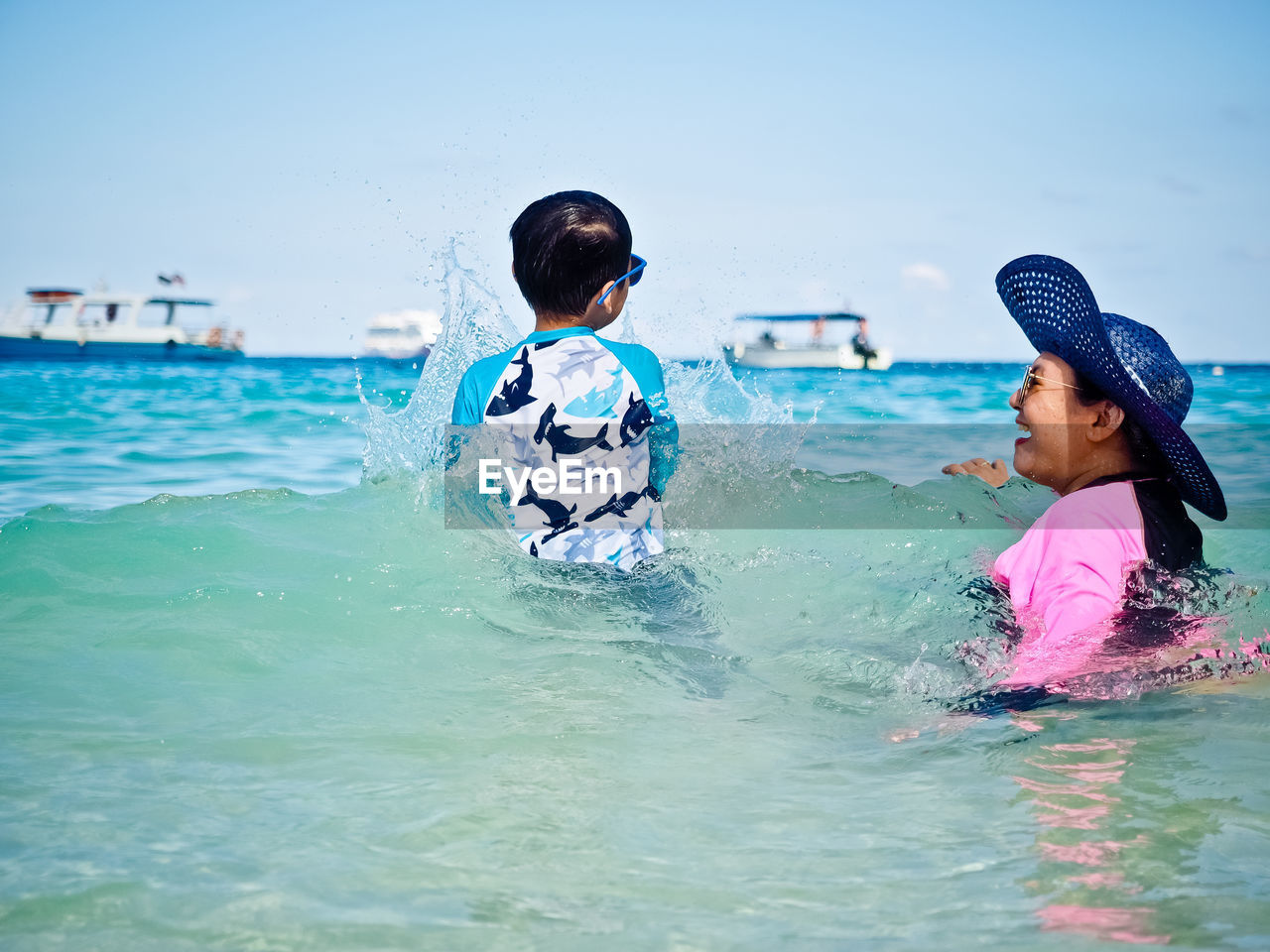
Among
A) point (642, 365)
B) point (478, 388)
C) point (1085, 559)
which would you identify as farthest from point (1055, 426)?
point (478, 388)

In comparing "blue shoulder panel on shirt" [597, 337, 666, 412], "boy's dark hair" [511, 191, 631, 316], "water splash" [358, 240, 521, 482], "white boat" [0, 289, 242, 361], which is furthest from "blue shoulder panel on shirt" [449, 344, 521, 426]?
"white boat" [0, 289, 242, 361]

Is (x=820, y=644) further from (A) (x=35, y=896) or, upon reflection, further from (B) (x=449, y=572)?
(A) (x=35, y=896)

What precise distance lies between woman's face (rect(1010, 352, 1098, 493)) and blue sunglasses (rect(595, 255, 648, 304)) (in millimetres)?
1305

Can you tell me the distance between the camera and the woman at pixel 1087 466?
2016mm

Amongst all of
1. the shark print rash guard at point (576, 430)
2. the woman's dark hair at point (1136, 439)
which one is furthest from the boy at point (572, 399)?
the woman's dark hair at point (1136, 439)

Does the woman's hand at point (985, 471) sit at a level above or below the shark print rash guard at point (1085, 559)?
above

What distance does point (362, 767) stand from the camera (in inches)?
80.9

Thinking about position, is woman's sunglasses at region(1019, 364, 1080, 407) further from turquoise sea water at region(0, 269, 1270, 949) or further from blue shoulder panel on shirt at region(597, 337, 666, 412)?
blue shoulder panel on shirt at region(597, 337, 666, 412)

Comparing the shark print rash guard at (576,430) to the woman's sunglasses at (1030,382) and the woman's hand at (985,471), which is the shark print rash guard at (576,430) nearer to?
the woman's hand at (985,471)

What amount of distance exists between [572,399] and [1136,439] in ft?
5.04

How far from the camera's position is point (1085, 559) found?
2.00 m

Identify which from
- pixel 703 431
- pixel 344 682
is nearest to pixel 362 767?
pixel 344 682

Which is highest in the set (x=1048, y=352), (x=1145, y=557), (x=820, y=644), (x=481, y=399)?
(x=1048, y=352)

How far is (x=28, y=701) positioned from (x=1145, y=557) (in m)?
2.60
